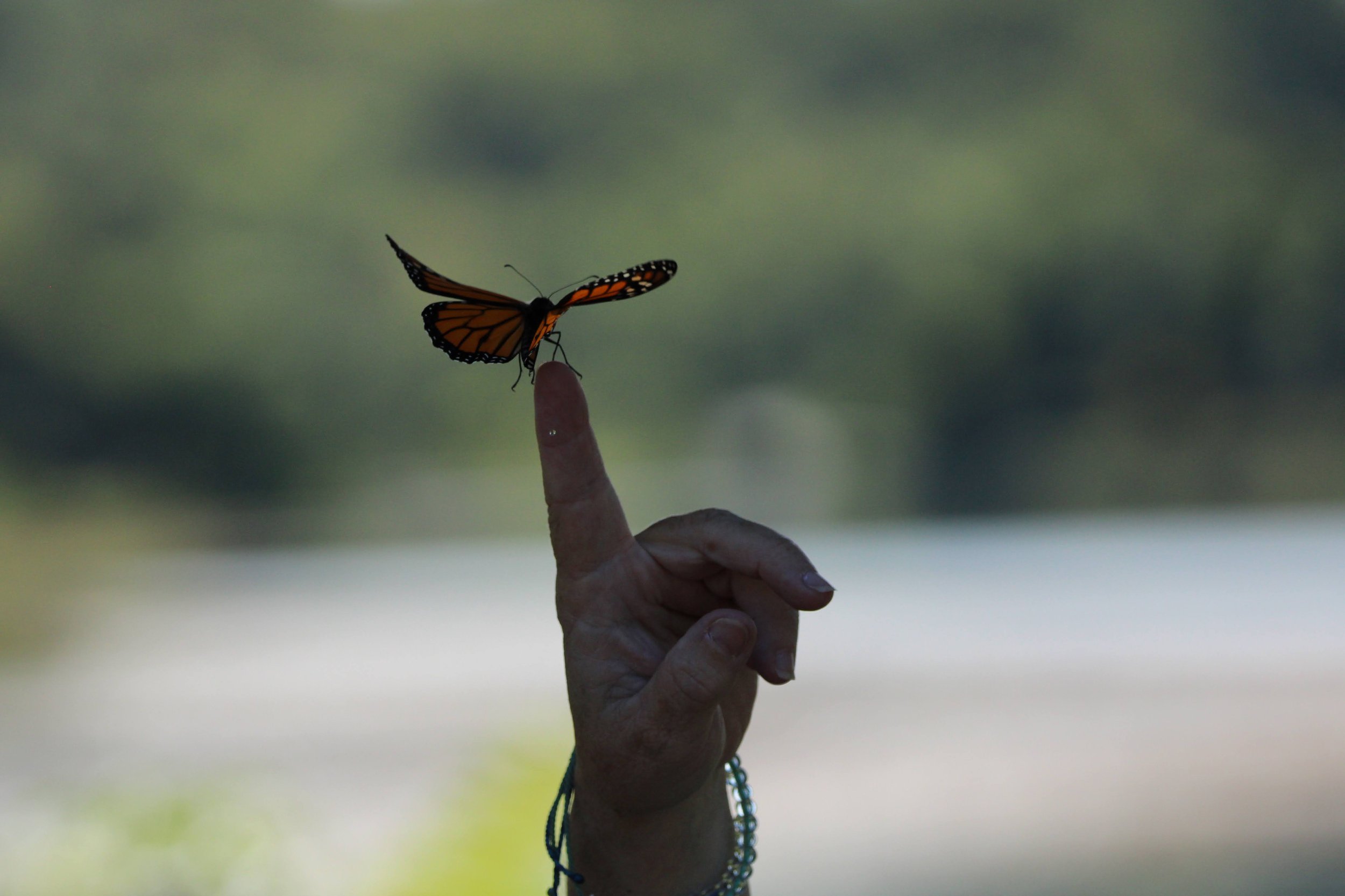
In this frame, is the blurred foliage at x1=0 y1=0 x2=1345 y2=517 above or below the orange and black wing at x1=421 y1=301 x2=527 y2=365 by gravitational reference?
above

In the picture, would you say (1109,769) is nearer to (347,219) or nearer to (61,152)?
(347,219)

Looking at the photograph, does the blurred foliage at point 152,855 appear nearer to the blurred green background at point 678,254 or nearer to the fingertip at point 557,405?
the fingertip at point 557,405

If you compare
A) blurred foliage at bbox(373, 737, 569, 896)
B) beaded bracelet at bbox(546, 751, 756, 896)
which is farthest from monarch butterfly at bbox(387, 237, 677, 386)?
blurred foliage at bbox(373, 737, 569, 896)

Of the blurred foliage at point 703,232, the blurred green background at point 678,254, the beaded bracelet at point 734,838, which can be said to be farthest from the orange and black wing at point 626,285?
the blurred foliage at point 703,232

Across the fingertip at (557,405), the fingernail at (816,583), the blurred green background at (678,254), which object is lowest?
the fingernail at (816,583)

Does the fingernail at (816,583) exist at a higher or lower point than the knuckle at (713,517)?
lower

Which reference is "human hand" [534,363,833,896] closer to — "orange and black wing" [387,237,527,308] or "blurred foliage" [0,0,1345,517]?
"orange and black wing" [387,237,527,308]

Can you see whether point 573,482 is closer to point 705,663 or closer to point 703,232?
point 705,663
